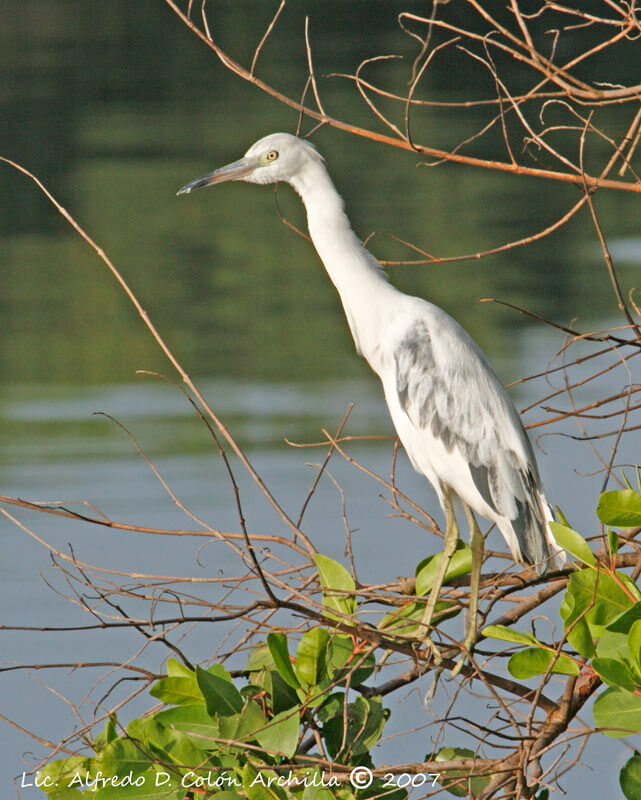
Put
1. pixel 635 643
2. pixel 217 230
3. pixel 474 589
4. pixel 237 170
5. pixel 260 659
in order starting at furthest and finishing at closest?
pixel 217 230 → pixel 237 170 → pixel 474 589 → pixel 260 659 → pixel 635 643

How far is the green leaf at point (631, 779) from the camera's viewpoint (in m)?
1.48

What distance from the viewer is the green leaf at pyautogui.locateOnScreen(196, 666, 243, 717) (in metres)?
1.56

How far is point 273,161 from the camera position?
230 centimetres

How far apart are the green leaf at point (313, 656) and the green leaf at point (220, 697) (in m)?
0.09

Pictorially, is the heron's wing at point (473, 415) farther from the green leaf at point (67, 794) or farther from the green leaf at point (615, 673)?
the green leaf at point (67, 794)

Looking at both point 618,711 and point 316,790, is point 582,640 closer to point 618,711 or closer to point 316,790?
point 618,711

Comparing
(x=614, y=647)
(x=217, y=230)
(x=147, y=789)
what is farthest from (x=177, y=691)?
(x=217, y=230)

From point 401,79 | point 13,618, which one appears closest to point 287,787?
point 13,618

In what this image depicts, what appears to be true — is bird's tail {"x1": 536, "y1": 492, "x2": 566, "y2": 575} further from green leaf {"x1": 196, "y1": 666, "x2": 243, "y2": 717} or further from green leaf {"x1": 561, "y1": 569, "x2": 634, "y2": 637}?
green leaf {"x1": 196, "y1": 666, "x2": 243, "y2": 717}

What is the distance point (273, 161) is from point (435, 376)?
0.52m

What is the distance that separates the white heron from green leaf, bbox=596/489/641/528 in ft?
2.35

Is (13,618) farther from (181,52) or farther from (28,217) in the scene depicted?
(181,52)

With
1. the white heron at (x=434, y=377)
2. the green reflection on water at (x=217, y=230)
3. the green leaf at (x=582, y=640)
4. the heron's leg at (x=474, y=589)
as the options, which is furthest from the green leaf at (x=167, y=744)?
the green reflection on water at (x=217, y=230)

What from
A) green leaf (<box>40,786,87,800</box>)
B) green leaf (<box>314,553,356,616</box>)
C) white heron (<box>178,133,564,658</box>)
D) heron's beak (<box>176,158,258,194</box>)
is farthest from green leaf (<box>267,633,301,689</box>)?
heron's beak (<box>176,158,258,194</box>)
